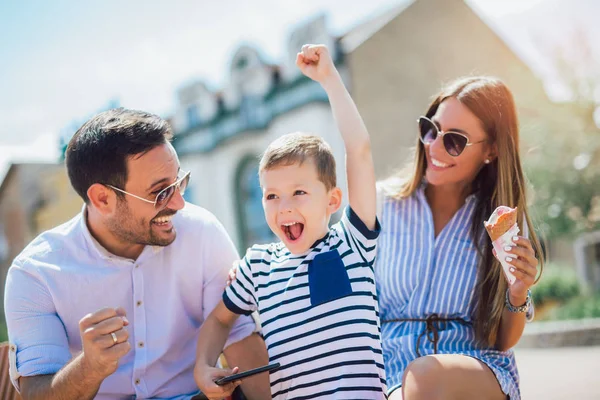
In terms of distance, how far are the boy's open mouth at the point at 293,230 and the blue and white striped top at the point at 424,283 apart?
76cm

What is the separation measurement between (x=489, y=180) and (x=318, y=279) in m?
1.29

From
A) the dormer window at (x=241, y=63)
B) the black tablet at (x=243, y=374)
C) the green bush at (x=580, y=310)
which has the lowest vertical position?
the green bush at (x=580, y=310)

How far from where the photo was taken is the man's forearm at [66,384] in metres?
2.35


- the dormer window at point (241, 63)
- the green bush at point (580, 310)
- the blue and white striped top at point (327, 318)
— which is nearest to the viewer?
the blue and white striped top at point (327, 318)

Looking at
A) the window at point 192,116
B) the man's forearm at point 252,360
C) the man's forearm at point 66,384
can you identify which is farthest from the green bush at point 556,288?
the man's forearm at point 66,384

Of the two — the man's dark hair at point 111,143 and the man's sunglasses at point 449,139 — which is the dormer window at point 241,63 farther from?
the man's dark hair at point 111,143

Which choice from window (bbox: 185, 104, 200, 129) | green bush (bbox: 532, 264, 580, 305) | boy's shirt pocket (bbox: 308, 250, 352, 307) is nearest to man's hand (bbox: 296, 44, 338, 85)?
boy's shirt pocket (bbox: 308, 250, 352, 307)

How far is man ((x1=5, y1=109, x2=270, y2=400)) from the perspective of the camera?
2.77m

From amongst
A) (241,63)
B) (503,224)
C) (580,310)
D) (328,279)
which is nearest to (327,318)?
(328,279)

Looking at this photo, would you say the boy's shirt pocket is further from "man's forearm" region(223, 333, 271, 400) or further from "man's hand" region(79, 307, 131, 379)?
"man's hand" region(79, 307, 131, 379)

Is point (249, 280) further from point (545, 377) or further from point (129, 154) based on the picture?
point (545, 377)

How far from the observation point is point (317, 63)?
8.84ft

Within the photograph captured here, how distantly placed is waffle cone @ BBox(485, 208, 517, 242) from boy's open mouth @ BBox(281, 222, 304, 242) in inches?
28.7

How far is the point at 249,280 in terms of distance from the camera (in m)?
2.63
